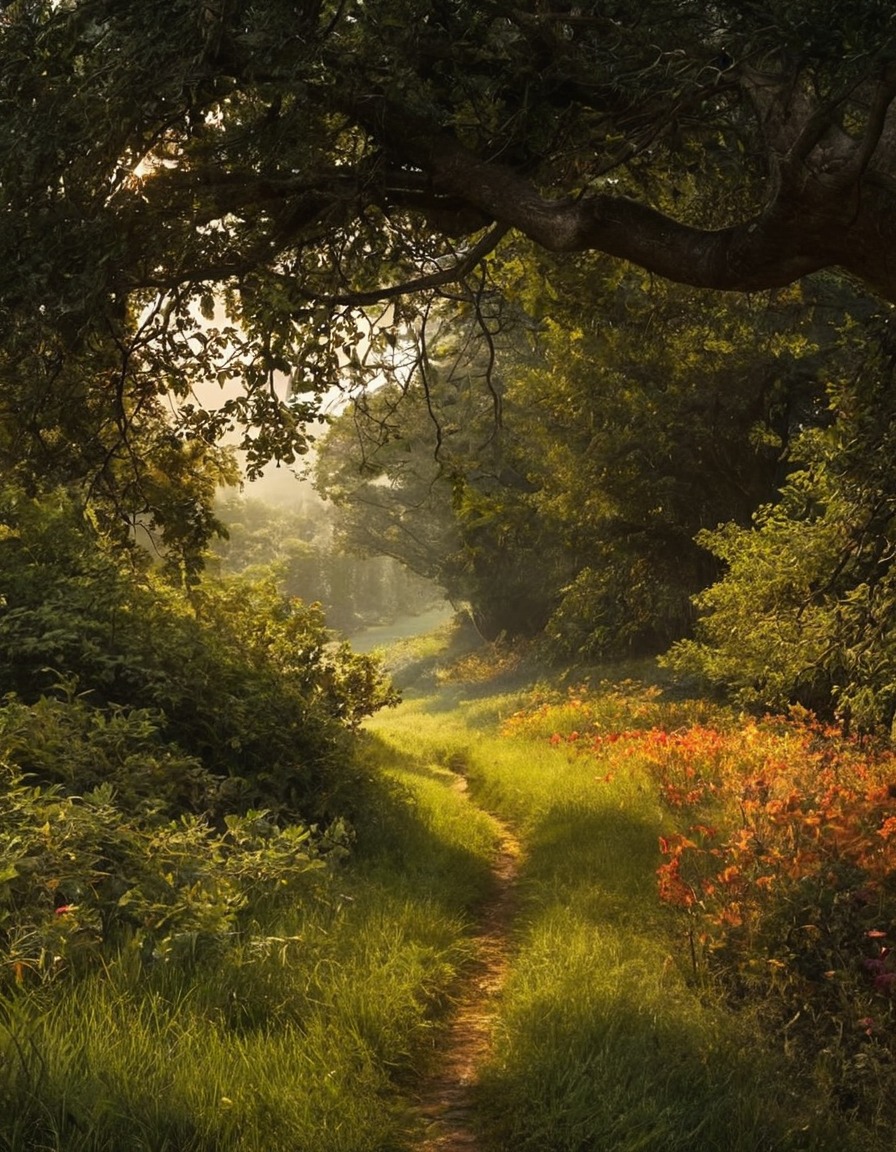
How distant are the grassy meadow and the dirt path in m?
0.10

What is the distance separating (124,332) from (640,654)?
22.2 m

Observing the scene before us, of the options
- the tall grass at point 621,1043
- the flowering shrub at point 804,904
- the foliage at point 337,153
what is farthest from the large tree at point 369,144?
the tall grass at point 621,1043

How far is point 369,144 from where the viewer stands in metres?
6.83

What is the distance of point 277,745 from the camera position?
966 cm

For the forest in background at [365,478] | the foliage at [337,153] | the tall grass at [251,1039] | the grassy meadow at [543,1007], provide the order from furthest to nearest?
the foliage at [337,153], the forest in background at [365,478], the grassy meadow at [543,1007], the tall grass at [251,1039]

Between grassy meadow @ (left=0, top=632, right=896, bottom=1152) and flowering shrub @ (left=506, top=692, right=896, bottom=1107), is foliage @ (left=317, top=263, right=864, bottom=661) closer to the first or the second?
flowering shrub @ (left=506, top=692, right=896, bottom=1107)

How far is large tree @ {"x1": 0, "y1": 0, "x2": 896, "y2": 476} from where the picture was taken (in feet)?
16.4

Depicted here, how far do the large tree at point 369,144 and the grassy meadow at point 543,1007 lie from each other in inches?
155

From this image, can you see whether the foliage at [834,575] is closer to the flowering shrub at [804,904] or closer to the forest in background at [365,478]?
the forest in background at [365,478]

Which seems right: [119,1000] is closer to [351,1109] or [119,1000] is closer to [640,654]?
[351,1109]

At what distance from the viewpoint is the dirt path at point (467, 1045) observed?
14.7 ft

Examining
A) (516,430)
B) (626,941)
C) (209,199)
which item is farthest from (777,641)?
(516,430)

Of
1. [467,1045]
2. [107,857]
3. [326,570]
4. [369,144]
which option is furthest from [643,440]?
[326,570]

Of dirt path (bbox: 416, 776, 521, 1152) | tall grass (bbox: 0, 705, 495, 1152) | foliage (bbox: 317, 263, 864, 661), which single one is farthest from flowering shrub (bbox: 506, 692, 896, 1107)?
foliage (bbox: 317, 263, 864, 661)
